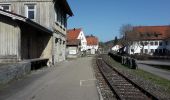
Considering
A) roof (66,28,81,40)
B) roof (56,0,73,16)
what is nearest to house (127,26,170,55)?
roof (66,28,81,40)

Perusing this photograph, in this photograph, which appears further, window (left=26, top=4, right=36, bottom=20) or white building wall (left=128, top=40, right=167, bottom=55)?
white building wall (left=128, top=40, right=167, bottom=55)

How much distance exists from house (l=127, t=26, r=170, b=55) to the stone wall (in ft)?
283

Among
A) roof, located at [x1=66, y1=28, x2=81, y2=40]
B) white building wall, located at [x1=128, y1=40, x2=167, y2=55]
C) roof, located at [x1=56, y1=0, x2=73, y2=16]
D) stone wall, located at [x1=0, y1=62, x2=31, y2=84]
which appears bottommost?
stone wall, located at [x1=0, y1=62, x2=31, y2=84]

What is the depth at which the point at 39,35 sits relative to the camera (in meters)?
31.7

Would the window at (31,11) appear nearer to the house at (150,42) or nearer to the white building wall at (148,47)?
the house at (150,42)

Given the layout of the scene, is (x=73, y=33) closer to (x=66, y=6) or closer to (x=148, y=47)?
(x=148, y=47)

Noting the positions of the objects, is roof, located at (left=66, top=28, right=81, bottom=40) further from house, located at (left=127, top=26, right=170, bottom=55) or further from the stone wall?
the stone wall

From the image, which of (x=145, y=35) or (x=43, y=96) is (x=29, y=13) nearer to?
(x=43, y=96)

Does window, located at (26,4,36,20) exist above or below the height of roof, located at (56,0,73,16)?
below

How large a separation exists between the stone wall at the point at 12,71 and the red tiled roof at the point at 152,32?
8849cm

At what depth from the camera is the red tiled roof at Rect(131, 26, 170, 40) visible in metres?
110

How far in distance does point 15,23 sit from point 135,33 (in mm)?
87379

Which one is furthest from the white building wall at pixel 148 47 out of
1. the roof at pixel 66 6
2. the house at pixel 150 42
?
the roof at pixel 66 6

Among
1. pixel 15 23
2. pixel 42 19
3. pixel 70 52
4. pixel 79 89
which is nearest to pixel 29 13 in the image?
pixel 42 19
